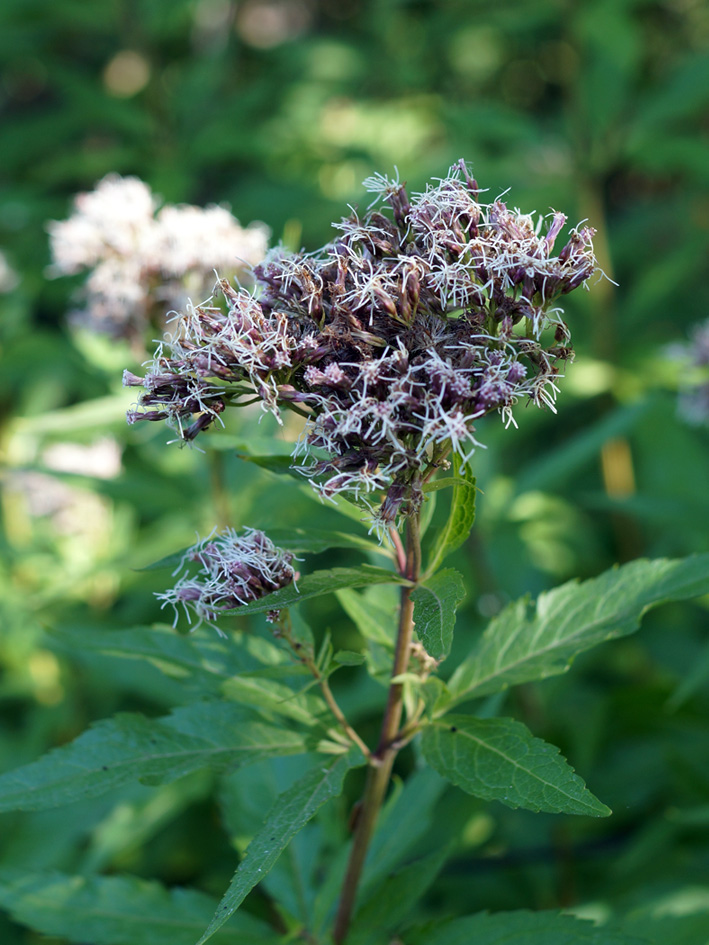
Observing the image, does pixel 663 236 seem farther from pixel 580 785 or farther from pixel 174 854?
pixel 580 785

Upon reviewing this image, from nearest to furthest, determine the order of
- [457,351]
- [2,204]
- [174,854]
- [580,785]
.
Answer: [580,785]
[457,351]
[174,854]
[2,204]

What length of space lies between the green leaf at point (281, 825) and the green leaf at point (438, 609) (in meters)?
0.26

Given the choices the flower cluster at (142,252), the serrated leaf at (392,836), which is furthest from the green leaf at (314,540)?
the flower cluster at (142,252)

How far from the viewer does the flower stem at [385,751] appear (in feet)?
4.22

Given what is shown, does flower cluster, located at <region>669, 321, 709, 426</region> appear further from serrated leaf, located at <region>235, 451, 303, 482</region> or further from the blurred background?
serrated leaf, located at <region>235, 451, 303, 482</region>

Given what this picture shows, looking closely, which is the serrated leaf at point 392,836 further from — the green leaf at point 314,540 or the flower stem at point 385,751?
the green leaf at point 314,540

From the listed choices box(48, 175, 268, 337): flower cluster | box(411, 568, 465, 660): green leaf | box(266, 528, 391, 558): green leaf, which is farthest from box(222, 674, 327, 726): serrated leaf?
box(48, 175, 268, 337): flower cluster

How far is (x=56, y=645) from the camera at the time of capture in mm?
2607

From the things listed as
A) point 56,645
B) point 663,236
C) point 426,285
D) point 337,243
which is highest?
point 663,236

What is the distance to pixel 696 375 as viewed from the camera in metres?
2.91

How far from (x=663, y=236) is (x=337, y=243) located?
4483 millimetres

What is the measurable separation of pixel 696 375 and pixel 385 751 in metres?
2.03

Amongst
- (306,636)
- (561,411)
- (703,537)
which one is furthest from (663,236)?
(306,636)

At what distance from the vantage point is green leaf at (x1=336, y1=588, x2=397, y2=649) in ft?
4.85
